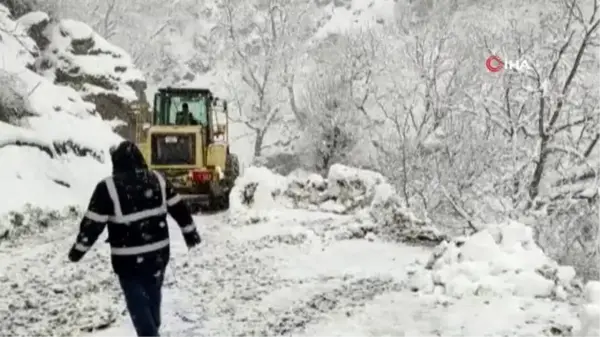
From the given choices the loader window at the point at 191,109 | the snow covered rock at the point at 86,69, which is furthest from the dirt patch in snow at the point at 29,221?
the snow covered rock at the point at 86,69

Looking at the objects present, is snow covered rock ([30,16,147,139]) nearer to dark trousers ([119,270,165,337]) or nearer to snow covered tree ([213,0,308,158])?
snow covered tree ([213,0,308,158])

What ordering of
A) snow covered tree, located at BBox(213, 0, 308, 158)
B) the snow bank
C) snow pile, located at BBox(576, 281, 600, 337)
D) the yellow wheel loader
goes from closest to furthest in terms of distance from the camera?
snow pile, located at BBox(576, 281, 600, 337) → the snow bank → the yellow wheel loader → snow covered tree, located at BBox(213, 0, 308, 158)

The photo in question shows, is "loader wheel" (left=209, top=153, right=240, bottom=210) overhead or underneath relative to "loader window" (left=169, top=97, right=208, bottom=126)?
underneath

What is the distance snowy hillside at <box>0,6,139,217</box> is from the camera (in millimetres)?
14695

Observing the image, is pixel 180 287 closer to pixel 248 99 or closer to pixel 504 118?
pixel 504 118

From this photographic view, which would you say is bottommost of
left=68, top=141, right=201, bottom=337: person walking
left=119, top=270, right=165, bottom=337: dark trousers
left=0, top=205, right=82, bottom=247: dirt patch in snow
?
left=0, top=205, right=82, bottom=247: dirt patch in snow

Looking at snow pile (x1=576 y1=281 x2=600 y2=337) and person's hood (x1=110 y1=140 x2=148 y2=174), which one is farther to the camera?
snow pile (x1=576 y1=281 x2=600 y2=337)

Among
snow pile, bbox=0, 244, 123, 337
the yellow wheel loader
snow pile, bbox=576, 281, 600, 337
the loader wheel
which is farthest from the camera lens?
the loader wheel

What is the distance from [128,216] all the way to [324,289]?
3.68 meters

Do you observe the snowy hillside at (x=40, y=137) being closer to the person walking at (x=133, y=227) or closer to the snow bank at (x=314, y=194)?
the snow bank at (x=314, y=194)

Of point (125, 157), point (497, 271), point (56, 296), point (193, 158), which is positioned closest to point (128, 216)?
point (125, 157)

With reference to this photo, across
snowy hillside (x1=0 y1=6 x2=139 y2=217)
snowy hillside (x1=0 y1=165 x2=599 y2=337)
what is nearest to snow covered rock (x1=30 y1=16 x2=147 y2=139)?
snowy hillside (x1=0 y1=6 x2=139 y2=217)

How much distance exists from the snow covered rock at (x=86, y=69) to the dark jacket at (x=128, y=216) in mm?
21659

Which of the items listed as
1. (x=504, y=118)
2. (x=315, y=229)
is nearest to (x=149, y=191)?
(x=315, y=229)
